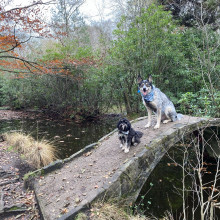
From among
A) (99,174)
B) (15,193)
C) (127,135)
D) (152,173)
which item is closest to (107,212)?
(99,174)

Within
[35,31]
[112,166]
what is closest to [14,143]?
[35,31]

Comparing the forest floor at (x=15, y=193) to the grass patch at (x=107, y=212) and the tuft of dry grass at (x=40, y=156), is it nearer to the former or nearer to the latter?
the tuft of dry grass at (x=40, y=156)

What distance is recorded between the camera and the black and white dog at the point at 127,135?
4.77 m

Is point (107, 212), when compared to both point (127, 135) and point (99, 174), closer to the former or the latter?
point (99, 174)

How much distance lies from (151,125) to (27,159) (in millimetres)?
4859

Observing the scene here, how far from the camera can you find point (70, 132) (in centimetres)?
1152

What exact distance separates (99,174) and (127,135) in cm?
128

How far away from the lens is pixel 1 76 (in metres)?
20.6

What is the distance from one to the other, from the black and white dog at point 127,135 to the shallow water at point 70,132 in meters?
3.65

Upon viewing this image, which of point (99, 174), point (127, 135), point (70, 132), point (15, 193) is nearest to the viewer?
point (99, 174)

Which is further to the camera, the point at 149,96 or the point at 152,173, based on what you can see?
the point at 152,173

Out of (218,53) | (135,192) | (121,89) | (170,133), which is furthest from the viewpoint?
(121,89)

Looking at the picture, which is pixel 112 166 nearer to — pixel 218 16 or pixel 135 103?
pixel 135 103

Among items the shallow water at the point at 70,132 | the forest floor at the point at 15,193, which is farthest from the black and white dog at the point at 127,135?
the shallow water at the point at 70,132
